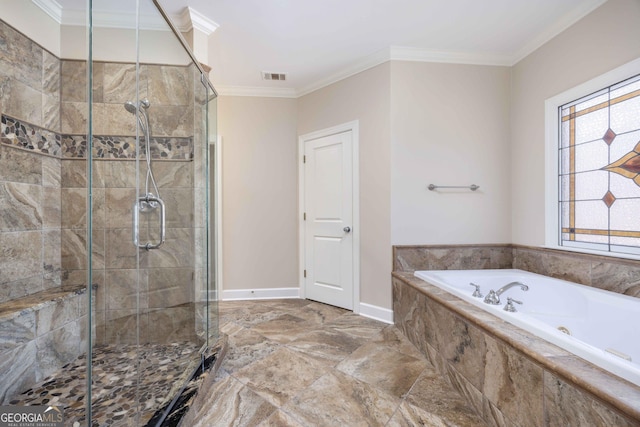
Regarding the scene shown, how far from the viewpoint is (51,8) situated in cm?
180

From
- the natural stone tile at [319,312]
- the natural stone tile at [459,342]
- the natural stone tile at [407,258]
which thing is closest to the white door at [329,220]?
the natural stone tile at [319,312]

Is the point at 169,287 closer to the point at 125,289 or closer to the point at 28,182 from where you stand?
the point at 125,289

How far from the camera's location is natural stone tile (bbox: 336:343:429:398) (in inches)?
63.6

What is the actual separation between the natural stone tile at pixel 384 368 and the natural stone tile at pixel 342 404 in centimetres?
7

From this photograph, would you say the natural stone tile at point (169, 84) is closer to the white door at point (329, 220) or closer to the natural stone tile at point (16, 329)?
the natural stone tile at point (16, 329)

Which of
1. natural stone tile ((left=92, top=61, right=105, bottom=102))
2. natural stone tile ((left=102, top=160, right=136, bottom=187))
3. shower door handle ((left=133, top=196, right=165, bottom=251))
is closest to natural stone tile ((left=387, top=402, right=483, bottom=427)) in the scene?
shower door handle ((left=133, top=196, right=165, bottom=251))

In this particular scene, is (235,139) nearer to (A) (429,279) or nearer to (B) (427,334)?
(A) (429,279)

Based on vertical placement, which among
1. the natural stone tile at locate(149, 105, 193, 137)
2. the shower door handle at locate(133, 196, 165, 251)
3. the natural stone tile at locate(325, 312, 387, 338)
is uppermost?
the natural stone tile at locate(149, 105, 193, 137)

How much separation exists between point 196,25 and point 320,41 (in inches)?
38.9

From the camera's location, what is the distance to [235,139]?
10.6ft

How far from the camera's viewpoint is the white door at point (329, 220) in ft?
9.40

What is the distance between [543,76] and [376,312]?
249 cm

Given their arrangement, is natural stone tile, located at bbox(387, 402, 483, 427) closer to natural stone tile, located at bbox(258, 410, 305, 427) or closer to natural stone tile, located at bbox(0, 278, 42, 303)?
natural stone tile, located at bbox(258, 410, 305, 427)

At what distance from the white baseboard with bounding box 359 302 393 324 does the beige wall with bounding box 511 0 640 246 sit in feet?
4.53
